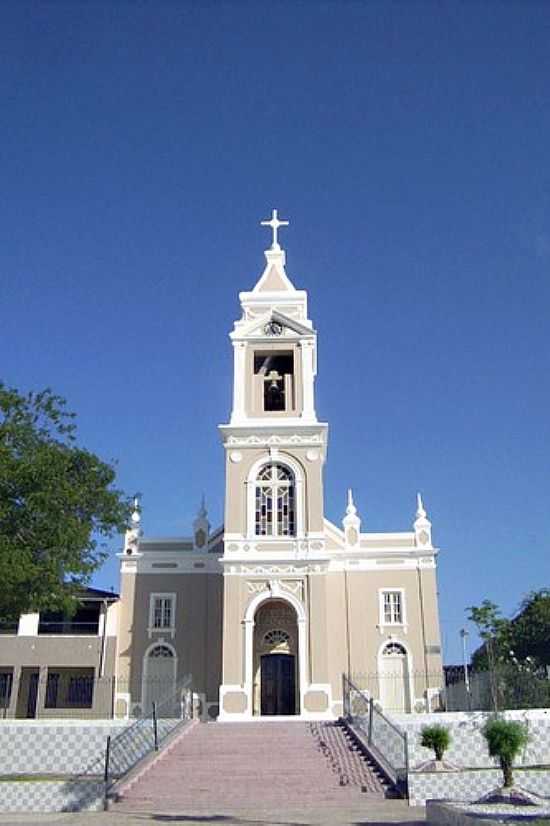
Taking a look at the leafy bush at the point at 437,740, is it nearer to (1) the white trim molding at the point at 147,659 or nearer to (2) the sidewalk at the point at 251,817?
(2) the sidewalk at the point at 251,817

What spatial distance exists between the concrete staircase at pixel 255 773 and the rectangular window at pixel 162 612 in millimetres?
9441

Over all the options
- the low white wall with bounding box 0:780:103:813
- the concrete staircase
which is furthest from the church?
the low white wall with bounding box 0:780:103:813

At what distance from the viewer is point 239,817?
14148 millimetres

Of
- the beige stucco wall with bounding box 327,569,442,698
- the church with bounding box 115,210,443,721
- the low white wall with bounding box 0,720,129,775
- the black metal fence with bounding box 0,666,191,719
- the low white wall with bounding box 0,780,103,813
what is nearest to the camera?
the low white wall with bounding box 0,780,103,813

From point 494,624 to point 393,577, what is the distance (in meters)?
13.5

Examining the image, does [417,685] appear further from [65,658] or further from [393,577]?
[65,658]

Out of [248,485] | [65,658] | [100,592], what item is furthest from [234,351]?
[65,658]

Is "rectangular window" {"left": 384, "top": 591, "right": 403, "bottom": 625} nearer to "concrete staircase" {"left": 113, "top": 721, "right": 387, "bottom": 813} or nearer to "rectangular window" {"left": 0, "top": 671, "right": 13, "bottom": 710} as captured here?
"concrete staircase" {"left": 113, "top": 721, "right": 387, "bottom": 813}

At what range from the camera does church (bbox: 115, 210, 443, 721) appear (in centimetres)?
2914

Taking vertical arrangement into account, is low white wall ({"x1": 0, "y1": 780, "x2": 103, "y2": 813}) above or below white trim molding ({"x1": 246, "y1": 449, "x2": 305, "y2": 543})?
below

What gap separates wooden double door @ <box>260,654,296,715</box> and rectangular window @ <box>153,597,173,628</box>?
438 centimetres

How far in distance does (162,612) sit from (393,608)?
8.93 metres

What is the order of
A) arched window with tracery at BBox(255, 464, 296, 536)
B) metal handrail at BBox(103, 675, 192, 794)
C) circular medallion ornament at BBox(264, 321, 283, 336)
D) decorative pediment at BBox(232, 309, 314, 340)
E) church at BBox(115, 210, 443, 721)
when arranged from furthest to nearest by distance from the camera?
circular medallion ornament at BBox(264, 321, 283, 336) → decorative pediment at BBox(232, 309, 314, 340) → arched window with tracery at BBox(255, 464, 296, 536) → church at BBox(115, 210, 443, 721) → metal handrail at BBox(103, 675, 192, 794)

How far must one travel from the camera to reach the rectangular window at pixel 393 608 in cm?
3200
